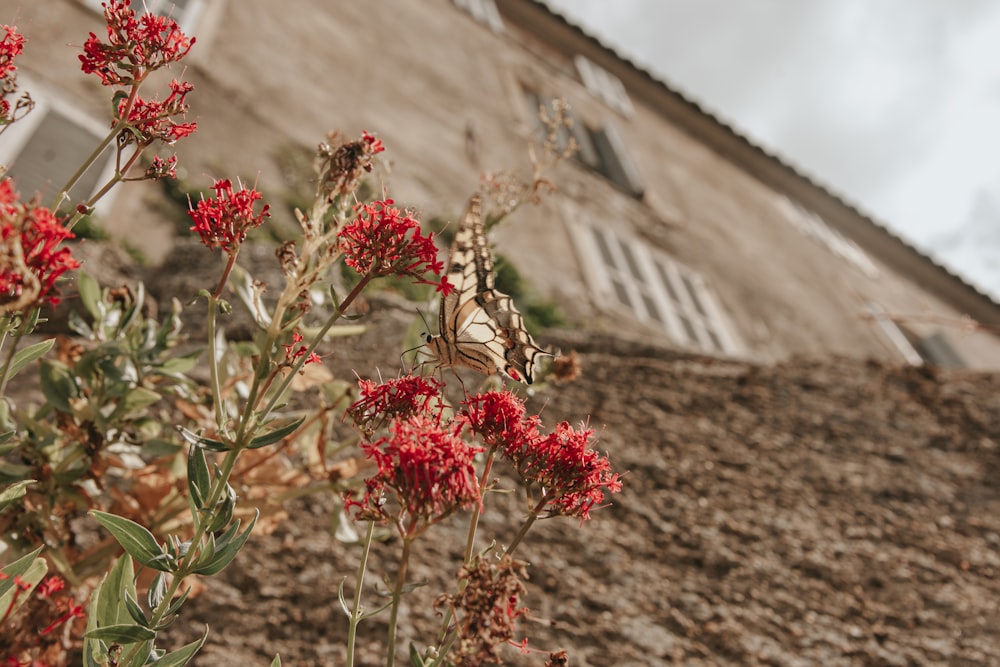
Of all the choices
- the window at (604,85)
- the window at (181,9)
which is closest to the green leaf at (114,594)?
the window at (181,9)

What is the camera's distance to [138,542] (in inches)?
47.0

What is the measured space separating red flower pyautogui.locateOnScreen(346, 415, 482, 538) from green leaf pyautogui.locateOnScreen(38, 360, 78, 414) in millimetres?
1096

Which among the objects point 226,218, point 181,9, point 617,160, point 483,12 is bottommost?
point 226,218

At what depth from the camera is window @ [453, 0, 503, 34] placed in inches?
409

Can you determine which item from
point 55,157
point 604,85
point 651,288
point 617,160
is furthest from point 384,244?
point 604,85

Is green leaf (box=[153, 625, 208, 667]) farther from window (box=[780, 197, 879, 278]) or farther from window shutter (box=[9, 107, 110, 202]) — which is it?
window (box=[780, 197, 879, 278])

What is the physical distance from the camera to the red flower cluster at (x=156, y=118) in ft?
4.26

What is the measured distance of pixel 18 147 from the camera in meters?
4.09

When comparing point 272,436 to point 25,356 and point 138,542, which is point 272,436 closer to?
point 138,542

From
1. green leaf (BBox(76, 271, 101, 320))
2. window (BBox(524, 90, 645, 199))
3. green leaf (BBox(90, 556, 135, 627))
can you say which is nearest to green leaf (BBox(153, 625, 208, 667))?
green leaf (BBox(90, 556, 135, 627))

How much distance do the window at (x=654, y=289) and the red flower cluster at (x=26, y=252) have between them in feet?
20.1

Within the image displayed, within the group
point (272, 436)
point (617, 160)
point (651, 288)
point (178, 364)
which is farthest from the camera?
point (617, 160)

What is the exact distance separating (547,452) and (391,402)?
0.95 ft

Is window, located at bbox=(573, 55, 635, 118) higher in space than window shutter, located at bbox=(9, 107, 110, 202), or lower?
higher
